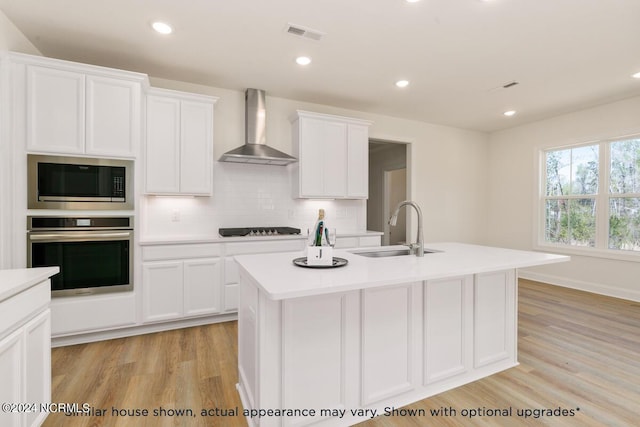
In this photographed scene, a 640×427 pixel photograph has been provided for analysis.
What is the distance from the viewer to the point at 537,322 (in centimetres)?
321

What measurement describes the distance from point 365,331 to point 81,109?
2.85 meters

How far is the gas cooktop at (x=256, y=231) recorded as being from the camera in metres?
3.51

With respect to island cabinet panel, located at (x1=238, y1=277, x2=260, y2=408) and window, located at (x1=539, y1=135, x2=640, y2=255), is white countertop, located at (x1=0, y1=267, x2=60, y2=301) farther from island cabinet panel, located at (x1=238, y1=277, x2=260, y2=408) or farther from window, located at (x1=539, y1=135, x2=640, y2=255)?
window, located at (x1=539, y1=135, x2=640, y2=255)

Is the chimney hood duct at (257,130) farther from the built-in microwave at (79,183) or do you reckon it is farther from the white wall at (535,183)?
the white wall at (535,183)

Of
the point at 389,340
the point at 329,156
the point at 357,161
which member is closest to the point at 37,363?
the point at 389,340

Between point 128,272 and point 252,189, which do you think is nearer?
point 128,272

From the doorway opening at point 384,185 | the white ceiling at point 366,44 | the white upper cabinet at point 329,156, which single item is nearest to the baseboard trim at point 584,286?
the doorway opening at point 384,185

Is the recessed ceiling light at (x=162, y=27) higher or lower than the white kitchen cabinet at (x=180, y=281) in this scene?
higher

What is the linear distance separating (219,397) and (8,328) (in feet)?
3.78

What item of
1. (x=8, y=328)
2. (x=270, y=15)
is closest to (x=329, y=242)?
(x=8, y=328)

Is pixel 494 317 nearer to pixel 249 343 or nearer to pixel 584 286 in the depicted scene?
pixel 249 343

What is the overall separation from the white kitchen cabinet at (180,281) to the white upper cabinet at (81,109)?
3.28 ft

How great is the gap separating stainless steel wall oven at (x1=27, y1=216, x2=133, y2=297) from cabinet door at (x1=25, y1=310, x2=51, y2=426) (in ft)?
3.79

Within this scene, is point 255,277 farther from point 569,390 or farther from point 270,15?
point 569,390
